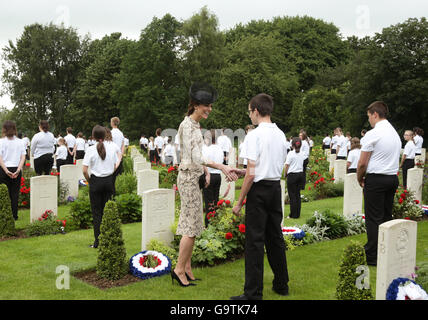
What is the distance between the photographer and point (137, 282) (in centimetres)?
628

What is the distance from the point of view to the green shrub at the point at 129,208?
1096cm

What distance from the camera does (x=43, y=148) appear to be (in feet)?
40.4

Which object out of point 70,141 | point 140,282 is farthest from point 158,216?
point 70,141

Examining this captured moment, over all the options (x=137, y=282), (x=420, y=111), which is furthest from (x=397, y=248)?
(x=420, y=111)

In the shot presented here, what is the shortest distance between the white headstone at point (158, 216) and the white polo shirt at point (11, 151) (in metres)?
4.68

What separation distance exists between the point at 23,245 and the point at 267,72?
36.6 m

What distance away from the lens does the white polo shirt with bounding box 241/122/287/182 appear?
206 inches

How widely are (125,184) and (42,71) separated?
39438 millimetres

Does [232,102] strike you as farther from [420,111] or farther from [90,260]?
[90,260]

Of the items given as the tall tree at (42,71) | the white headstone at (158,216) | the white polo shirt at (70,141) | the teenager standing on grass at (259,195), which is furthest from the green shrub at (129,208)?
the tall tree at (42,71)

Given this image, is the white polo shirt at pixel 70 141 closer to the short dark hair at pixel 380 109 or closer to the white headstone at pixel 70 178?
the white headstone at pixel 70 178

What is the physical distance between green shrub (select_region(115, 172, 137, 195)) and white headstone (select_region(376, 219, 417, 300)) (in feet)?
30.3

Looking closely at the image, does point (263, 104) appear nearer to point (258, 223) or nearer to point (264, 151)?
point (264, 151)
